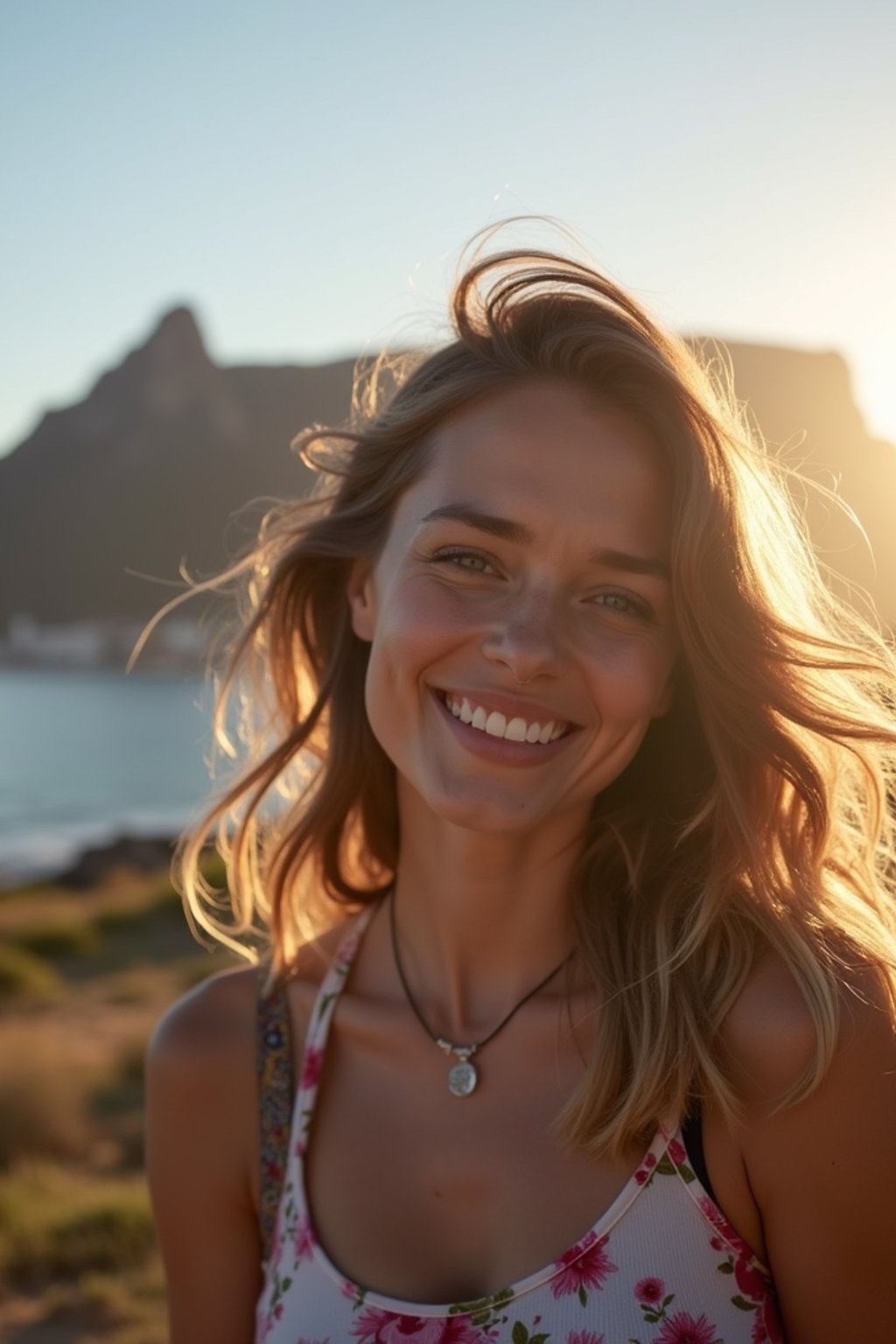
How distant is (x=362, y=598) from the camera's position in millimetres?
2809

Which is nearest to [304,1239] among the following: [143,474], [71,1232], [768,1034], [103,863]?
[768,1034]

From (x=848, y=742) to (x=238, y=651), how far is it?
1416 mm

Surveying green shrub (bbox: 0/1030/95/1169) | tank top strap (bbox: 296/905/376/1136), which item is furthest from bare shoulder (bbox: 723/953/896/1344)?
green shrub (bbox: 0/1030/95/1169)

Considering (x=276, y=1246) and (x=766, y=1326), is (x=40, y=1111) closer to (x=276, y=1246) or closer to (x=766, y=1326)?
(x=276, y=1246)

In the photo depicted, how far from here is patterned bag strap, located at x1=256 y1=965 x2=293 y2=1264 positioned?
2.43 m

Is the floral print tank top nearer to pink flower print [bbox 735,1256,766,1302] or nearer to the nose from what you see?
pink flower print [bbox 735,1256,766,1302]

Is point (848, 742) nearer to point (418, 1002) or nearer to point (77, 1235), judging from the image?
point (418, 1002)

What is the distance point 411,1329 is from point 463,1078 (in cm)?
45

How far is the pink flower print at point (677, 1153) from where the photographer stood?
2059 millimetres

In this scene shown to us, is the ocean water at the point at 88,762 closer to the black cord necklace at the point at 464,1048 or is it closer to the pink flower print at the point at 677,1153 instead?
the black cord necklace at the point at 464,1048

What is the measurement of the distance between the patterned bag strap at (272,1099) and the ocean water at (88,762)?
745 mm

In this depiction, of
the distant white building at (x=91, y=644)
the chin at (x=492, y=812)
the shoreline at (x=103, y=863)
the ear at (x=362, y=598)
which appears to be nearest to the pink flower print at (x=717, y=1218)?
the chin at (x=492, y=812)

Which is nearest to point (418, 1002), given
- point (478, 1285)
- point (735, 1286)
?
point (478, 1285)

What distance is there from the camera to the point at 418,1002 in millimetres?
2588
